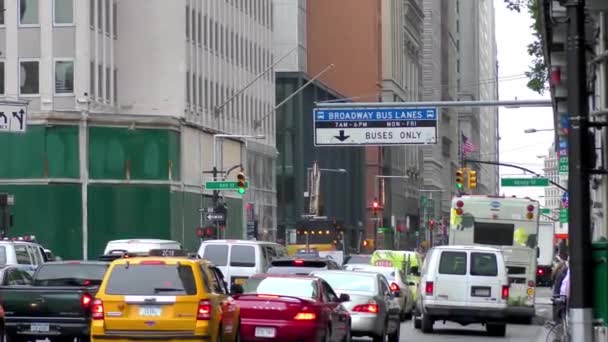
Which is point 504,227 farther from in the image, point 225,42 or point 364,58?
point 364,58

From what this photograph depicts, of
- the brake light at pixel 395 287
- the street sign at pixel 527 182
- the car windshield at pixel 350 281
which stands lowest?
the brake light at pixel 395 287

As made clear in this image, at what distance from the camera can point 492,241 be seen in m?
37.8

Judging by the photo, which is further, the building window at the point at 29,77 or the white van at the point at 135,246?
the building window at the point at 29,77

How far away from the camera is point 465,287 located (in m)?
31.7

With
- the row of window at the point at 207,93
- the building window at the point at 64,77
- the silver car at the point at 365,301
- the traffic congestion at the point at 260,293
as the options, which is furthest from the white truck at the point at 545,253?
the silver car at the point at 365,301

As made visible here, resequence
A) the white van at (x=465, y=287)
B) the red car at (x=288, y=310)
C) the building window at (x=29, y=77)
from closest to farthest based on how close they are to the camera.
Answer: the red car at (x=288, y=310), the white van at (x=465, y=287), the building window at (x=29, y=77)

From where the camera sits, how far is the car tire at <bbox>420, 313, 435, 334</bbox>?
32.1 metres

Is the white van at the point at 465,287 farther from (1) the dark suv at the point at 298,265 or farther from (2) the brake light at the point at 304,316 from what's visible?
(2) the brake light at the point at 304,316

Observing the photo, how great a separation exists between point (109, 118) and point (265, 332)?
43904 mm

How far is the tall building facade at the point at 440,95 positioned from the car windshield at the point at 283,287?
104196 millimetres

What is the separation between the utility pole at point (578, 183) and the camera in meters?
15.5

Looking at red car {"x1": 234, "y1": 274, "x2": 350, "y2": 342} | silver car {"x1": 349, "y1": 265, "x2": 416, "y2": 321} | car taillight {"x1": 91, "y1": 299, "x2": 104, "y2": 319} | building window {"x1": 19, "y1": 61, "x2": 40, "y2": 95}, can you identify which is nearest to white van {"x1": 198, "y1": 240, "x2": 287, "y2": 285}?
silver car {"x1": 349, "y1": 265, "x2": 416, "y2": 321}

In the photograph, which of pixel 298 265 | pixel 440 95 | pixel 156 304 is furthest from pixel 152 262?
pixel 440 95

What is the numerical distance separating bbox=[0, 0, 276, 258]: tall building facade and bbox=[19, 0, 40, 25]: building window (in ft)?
0.15
